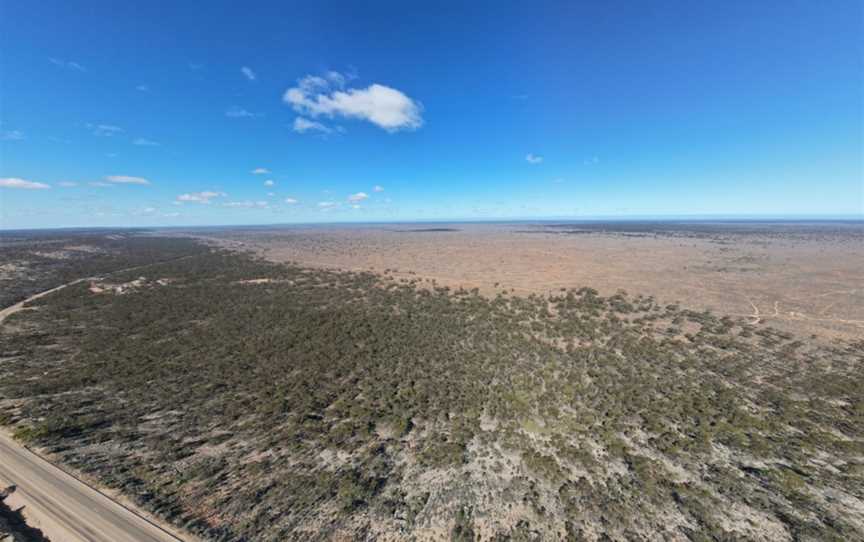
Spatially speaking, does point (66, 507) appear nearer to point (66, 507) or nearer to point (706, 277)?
point (66, 507)

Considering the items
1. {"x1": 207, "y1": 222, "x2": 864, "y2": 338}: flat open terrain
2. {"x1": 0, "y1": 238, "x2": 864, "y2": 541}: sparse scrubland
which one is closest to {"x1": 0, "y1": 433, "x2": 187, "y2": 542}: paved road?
{"x1": 0, "y1": 238, "x2": 864, "y2": 541}: sparse scrubland

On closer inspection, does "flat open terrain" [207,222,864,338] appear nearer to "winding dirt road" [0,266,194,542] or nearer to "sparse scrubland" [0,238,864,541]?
"sparse scrubland" [0,238,864,541]

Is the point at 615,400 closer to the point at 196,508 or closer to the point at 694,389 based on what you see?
the point at 694,389

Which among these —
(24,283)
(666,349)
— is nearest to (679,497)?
(666,349)

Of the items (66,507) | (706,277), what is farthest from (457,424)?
(706,277)

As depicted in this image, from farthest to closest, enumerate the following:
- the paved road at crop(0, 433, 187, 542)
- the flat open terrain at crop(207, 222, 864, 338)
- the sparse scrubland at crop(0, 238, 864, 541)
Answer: the flat open terrain at crop(207, 222, 864, 338)
the sparse scrubland at crop(0, 238, 864, 541)
the paved road at crop(0, 433, 187, 542)

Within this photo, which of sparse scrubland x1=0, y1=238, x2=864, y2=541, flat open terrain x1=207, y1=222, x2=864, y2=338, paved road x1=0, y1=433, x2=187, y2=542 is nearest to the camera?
paved road x1=0, y1=433, x2=187, y2=542

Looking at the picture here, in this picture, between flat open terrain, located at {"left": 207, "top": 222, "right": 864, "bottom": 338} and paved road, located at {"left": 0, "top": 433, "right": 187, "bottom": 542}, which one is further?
flat open terrain, located at {"left": 207, "top": 222, "right": 864, "bottom": 338}
